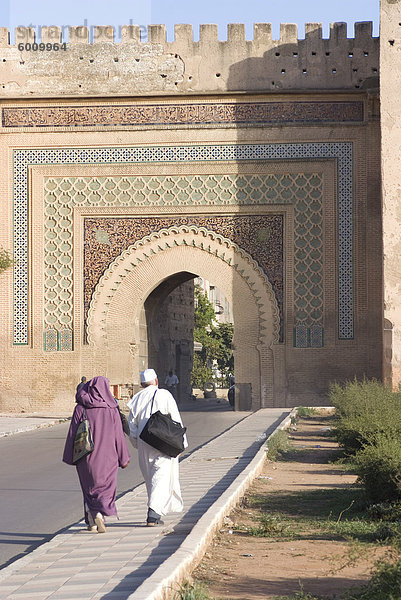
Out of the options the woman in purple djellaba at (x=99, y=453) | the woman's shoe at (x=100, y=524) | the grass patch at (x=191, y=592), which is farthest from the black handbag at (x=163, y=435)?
the grass patch at (x=191, y=592)

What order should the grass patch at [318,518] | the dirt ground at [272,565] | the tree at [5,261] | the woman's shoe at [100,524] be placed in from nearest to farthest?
the dirt ground at [272,565], the grass patch at [318,518], the woman's shoe at [100,524], the tree at [5,261]

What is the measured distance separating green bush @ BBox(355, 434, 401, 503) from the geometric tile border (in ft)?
37.9

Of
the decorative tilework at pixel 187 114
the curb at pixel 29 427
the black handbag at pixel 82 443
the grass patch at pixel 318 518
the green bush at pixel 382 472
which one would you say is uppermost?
the decorative tilework at pixel 187 114

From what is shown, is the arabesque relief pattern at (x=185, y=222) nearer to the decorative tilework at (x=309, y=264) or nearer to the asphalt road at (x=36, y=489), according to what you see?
the decorative tilework at (x=309, y=264)

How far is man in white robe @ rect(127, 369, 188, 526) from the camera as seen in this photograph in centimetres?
560

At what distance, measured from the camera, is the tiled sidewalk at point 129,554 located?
3846 millimetres

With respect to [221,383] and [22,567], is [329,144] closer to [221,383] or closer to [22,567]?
[22,567]

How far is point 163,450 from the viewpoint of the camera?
18.6 ft

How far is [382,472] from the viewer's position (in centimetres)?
580

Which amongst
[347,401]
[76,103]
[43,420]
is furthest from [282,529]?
[76,103]

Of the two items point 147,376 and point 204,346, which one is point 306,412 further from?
point 204,346

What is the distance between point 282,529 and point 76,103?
13904mm

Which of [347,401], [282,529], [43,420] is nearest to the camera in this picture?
[282,529]

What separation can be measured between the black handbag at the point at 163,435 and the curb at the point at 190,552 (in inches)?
15.7
